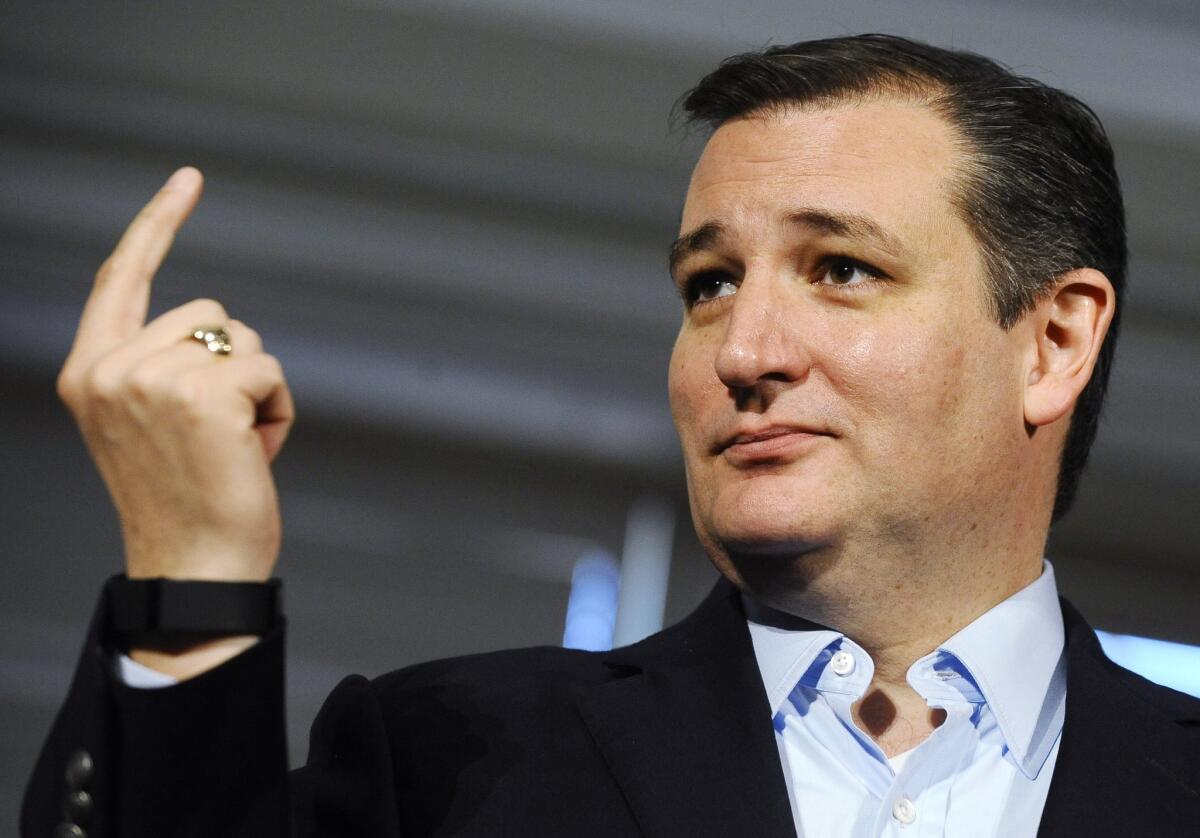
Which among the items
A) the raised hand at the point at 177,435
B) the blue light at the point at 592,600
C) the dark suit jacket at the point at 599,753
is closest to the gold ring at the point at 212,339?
the raised hand at the point at 177,435

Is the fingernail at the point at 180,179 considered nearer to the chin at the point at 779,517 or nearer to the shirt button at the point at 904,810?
the chin at the point at 779,517

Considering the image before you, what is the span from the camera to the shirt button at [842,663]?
5.21 feet

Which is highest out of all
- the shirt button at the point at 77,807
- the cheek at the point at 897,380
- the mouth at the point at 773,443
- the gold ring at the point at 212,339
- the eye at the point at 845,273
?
the eye at the point at 845,273

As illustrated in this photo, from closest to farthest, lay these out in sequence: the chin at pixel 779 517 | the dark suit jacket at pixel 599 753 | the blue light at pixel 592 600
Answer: the dark suit jacket at pixel 599 753
the chin at pixel 779 517
the blue light at pixel 592 600

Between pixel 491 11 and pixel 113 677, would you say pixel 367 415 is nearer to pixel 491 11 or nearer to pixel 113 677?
pixel 491 11

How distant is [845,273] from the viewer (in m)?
1.64

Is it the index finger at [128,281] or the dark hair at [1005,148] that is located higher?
the dark hair at [1005,148]

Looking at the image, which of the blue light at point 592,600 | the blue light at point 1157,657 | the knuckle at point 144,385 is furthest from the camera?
the blue light at point 1157,657

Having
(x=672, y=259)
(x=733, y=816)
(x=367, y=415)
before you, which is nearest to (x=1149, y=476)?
(x=367, y=415)

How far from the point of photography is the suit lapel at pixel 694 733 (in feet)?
4.66

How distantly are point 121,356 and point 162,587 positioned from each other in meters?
0.18

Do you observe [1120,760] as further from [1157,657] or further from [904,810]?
[1157,657]

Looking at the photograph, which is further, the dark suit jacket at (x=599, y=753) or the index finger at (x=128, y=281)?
the dark suit jacket at (x=599, y=753)

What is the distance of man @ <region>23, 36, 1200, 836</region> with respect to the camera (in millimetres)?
1462
